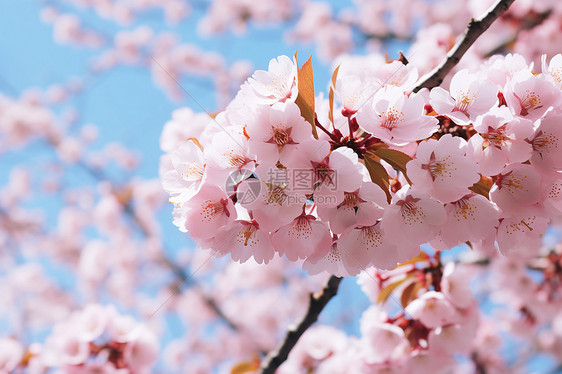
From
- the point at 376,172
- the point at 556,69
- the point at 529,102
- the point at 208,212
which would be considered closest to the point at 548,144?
the point at 529,102

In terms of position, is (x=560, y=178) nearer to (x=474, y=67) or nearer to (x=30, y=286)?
(x=474, y=67)

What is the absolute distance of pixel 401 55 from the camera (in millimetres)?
983

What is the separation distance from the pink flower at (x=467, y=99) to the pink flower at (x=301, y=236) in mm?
325

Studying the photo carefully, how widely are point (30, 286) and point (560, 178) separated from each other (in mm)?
7897

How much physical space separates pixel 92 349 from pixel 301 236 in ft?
4.15

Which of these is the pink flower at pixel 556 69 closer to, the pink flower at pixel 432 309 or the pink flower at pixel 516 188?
the pink flower at pixel 516 188

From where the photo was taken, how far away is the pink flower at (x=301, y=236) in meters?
0.83

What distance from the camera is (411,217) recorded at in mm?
788

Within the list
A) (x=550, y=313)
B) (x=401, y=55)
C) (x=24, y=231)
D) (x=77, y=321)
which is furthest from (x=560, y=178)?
(x=24, y=231)

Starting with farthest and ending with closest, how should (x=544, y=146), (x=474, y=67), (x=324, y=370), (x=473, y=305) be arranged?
(x=474, y=67), (x=324, y=370), (x=473, y=305), (x=544, y=146)

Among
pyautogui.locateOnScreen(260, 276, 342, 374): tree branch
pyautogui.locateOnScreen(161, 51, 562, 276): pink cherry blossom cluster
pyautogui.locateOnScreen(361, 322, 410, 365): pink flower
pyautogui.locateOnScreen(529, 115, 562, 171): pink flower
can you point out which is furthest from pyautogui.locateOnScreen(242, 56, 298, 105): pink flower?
pyautogui.locateOnScreen(361, 322, 410, 365): pink flower

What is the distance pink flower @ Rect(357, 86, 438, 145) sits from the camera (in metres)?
0.78

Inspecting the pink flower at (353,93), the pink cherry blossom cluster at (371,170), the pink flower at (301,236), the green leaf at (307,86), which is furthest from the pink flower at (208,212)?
the pink flower at (353,93)

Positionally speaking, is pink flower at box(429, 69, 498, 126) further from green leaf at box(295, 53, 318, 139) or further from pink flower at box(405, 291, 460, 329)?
pink flower at box(405, 291, 460, 329)
